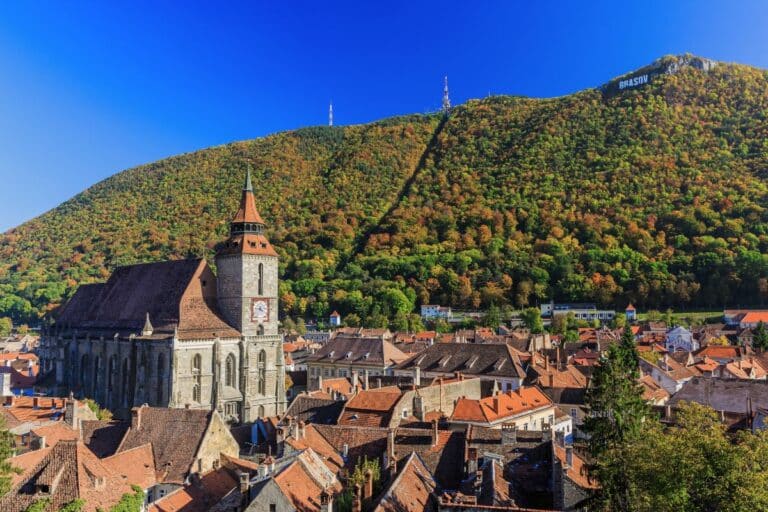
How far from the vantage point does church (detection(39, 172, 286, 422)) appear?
5750cm

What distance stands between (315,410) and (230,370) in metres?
19.9

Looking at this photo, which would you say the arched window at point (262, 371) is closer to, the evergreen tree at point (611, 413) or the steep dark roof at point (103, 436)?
the steep dark roof at point (103, 436)

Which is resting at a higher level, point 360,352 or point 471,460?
point 360,352

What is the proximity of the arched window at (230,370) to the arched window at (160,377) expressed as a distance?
17.7 feet

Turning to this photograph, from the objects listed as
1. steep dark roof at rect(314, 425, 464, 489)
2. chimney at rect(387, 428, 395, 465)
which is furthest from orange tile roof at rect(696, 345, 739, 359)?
chimney at rect(387, 428, 395, 465)

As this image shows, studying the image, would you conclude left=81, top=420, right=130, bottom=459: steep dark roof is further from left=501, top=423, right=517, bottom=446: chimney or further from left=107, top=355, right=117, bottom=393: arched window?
left=107, top=355, right=117, bottom=393: arched window

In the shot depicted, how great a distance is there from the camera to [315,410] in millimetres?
42938

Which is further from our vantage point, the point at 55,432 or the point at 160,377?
the point at 160,377

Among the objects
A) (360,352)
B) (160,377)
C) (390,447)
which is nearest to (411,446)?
(390,447)

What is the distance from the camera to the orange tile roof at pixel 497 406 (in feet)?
141

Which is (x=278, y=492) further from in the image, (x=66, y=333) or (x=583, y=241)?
(x=583, y=241)

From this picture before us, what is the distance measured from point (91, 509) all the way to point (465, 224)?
170 meters

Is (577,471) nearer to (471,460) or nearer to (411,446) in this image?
(471,460)

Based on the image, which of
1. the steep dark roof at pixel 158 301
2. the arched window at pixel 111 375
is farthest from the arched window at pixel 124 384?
the steep dark roof at pixel 158 301
